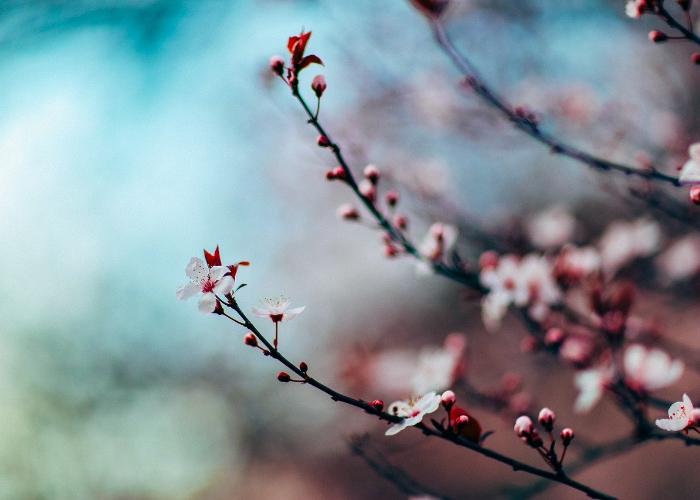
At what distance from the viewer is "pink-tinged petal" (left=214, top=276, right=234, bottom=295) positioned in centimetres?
104

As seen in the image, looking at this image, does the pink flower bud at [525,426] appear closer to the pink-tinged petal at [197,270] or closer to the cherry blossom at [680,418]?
the cherry blossom at [680,418]

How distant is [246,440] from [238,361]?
1.30m

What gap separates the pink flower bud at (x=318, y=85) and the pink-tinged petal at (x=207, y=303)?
0.56 meters

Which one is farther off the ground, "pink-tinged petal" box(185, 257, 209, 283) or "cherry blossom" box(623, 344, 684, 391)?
"cherry blossom" box(623, 344, 684, 391)

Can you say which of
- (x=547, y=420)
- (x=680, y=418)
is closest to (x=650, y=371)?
(x=680, y=418)

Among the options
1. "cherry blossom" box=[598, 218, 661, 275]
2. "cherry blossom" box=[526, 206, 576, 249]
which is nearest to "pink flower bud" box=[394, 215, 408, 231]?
"cherry blossom" box=[598, 218, 661, 275]

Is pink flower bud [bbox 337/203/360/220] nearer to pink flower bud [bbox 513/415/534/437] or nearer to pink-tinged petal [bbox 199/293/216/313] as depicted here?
pink-tinged petal [bbox 199/293/216/313]

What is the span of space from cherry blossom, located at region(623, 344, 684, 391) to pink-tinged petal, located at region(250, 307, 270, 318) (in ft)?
4.31

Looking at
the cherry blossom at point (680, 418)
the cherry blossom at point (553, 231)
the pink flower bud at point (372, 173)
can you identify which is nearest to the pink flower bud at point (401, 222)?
the pink flower bud at point (372, 173)

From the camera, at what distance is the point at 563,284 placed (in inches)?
81.0

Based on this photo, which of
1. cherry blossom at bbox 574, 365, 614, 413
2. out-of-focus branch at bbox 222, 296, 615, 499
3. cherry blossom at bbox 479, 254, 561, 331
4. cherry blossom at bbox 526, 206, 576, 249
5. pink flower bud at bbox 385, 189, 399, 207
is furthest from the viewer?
cherry blossom at bbox 526, 206, 576, 249

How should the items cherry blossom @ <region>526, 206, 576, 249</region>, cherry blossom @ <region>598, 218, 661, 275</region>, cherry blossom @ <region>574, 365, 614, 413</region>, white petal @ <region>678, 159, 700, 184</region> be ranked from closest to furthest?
white petal @ <region>678, 159, 700, 184</region>
cherry blossom @ <region>574, 365, 614, 413</region>
cherry blossom @ <region>598, 218, 661, 275</region>
cherry blossom @ <region>526, 206, 576, 249</region>

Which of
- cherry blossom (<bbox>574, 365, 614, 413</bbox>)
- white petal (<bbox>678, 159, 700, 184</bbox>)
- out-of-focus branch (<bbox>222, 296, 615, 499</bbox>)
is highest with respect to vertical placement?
white petal (<bbox>678, 159, 700, 184</bbox>)

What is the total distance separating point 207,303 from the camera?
1.07 meters
